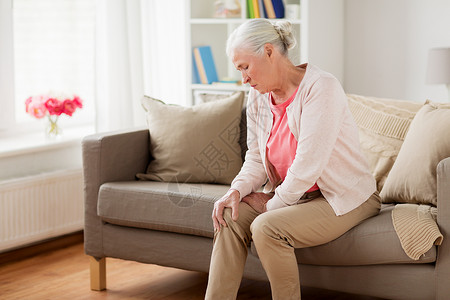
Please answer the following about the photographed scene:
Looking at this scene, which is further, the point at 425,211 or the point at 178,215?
the point at 178,215

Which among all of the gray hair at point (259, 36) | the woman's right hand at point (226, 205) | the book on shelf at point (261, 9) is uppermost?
the book on shelf at point (261, 9)

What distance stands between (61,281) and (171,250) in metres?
0.67

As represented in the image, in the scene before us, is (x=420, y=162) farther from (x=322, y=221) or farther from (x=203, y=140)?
(x=203, y=140)

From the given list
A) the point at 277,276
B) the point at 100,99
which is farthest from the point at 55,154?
the point at 277,276

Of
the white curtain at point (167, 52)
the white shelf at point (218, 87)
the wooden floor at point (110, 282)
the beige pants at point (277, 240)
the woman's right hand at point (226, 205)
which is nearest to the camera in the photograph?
the beige pants at point (277, 240)

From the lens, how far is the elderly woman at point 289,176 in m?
2.31

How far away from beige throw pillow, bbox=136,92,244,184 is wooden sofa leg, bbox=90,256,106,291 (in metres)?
0.41

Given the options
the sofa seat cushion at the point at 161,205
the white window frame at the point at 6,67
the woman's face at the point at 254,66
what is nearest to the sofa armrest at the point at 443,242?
the woman's face at the point at 254,66

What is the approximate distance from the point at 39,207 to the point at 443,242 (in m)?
2.13

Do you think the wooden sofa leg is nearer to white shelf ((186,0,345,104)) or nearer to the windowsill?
the windowsill

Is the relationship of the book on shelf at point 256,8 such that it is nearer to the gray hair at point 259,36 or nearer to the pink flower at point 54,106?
the pink flower at point 54,106

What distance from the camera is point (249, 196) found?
8.36ft

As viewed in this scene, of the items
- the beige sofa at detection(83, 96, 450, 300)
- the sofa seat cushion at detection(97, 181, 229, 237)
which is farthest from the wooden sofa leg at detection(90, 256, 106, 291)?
the sofa seat cushion at detection(97, 181, 229, 237)

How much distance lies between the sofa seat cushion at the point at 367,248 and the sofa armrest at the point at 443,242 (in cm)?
3
